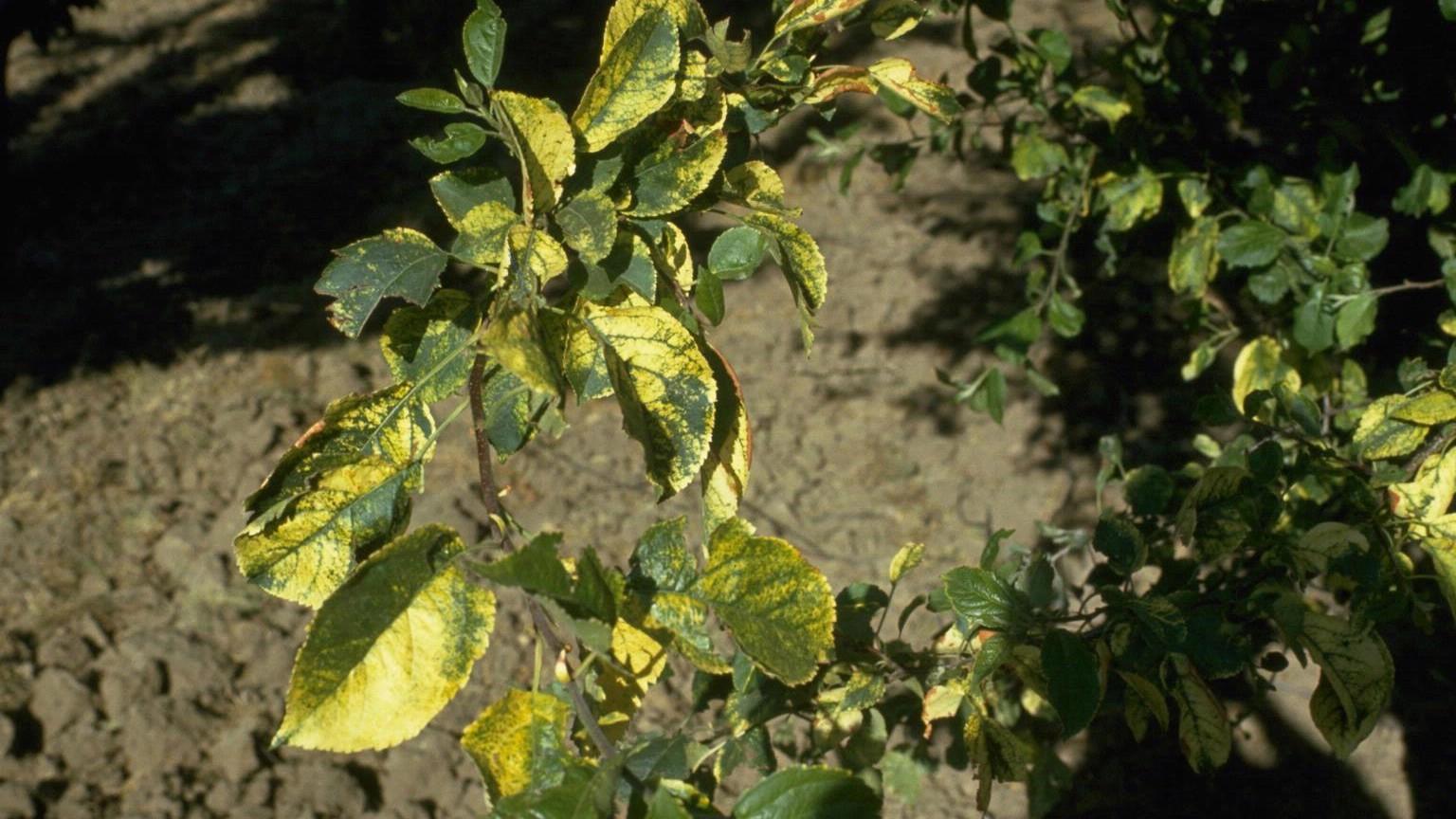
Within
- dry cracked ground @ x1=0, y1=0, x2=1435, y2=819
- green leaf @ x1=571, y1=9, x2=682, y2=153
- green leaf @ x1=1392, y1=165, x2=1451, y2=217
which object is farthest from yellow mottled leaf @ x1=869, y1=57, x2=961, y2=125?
dry cracked ground @ x1=0, y1=0, x2=1435, y2=819

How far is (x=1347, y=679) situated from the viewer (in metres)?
1.17

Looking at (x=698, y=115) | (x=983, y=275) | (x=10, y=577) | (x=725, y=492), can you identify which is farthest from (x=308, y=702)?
(x=983, y=275)

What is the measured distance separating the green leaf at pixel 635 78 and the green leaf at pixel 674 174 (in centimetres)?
5

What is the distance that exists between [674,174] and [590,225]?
4.0 inches

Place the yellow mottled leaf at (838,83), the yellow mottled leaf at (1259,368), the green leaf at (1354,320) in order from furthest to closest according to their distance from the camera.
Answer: the yellow mottled leaf at (1259,368)
the green leaf at (1354,320)
the yellow mottled leaf at (838,83)

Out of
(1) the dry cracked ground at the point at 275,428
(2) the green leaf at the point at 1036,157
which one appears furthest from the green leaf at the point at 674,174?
(1) the dry cracked ground at the point at 275,428

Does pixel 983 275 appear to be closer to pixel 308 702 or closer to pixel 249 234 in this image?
pixel 249 234

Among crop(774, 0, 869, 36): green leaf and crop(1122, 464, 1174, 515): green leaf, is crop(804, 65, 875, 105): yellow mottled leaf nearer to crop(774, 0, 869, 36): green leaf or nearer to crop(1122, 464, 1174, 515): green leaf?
crop(774, 0, 869, 36): green leaf

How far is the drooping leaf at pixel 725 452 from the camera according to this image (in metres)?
1.03

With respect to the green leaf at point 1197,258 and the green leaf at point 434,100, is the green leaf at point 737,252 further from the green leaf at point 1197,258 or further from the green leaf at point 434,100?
the green leaf at point 1197,258

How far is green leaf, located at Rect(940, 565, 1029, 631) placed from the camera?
1066 mm

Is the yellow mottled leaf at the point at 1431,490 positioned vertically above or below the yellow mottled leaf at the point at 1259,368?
above

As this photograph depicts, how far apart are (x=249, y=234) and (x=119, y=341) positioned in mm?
589

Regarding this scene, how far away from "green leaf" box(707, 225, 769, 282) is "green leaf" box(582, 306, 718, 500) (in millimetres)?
121
